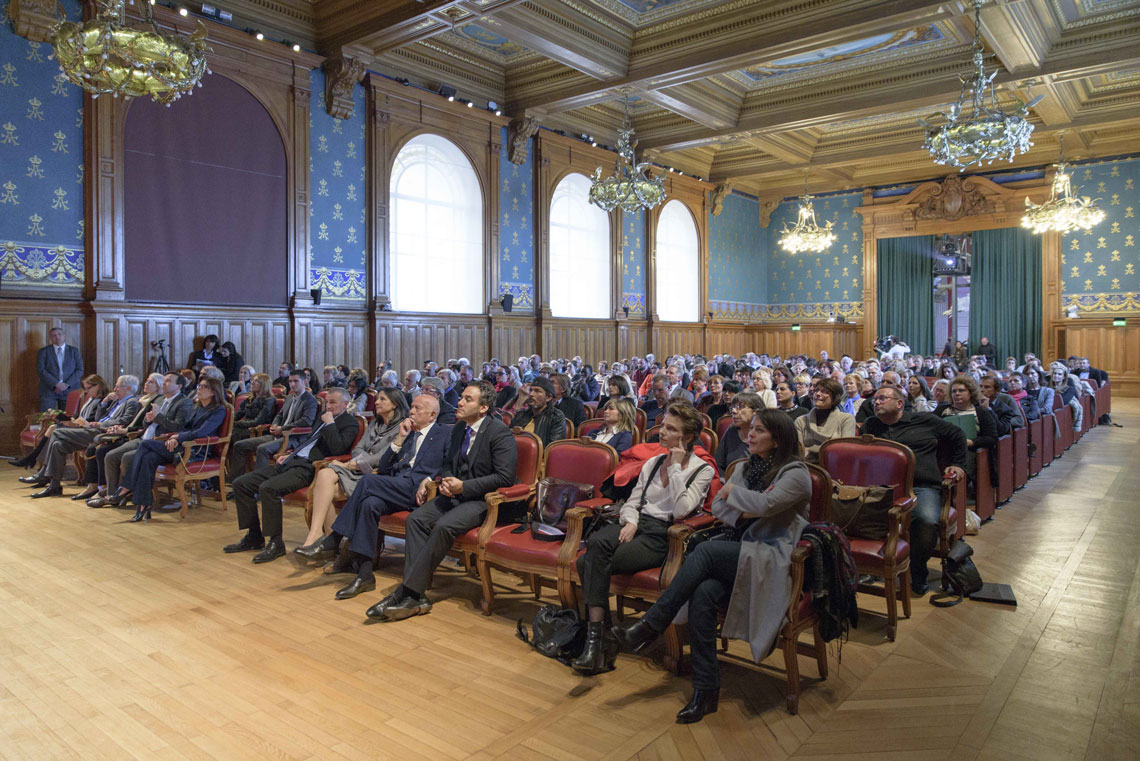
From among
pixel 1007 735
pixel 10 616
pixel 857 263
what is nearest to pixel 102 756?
pixel 10 616

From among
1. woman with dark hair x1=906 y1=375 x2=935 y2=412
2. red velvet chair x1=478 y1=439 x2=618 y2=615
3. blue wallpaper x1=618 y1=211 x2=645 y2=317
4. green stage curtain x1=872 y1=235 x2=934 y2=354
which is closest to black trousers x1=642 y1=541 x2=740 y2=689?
red velvet chair x1=478 y1=439 x2=618 y2=615

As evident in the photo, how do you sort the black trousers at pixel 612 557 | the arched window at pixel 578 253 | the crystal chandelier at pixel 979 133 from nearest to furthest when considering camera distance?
the black trousers at pixel 612 557 → the crystal chandelier at pixel 979 133 → the arched window at pixel 578 253

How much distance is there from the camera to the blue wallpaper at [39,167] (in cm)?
788

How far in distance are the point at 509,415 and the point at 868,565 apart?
3587 millimetres

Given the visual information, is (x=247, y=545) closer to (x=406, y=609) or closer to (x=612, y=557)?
(x=406, y=609)

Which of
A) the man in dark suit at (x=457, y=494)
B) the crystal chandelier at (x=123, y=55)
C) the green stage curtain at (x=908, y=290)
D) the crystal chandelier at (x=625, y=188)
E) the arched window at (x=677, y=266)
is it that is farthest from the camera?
the green stage curtain at (x=908, y=290)

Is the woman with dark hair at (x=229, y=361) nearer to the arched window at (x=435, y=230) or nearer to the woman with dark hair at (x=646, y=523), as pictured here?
the arched window at (x=435, y=230)

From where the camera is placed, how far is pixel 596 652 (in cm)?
309

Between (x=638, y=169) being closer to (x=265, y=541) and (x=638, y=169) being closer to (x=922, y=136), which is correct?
(x=922, y=136)

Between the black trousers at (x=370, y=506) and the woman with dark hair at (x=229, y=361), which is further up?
the woman with dark hair at (x=229, y=361)

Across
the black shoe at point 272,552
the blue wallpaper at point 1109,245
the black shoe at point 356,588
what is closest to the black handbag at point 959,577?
the black shoe at point 356,588

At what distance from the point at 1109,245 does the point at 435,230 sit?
1454cm

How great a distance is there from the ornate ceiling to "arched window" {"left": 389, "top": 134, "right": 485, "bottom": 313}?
118 cm

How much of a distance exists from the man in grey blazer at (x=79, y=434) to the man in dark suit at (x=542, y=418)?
3.63 meters
